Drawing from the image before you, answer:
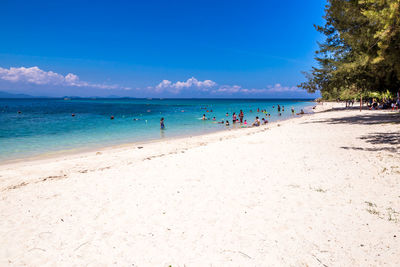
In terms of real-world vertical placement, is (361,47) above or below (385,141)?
above

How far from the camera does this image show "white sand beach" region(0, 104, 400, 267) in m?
3.91

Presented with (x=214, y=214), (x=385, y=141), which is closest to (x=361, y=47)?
(x=385, y=141)

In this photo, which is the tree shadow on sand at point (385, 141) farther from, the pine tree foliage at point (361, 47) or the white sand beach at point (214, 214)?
the pine tree foliage at point (361, 47)

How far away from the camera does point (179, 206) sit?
5.79 meters

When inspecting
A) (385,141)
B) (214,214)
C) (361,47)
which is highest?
(361,47)

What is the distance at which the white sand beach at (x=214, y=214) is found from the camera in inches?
154

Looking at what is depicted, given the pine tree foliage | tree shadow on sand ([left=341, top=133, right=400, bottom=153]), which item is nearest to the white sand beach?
tree shadow on sand ([left=341, top=133, right=400, bottom=153])

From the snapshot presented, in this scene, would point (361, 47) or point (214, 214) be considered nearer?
point (214, 214)

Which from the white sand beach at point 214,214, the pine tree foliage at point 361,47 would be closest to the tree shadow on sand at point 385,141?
the white sand beach at point 214,214

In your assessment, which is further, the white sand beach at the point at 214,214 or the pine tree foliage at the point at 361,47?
the pine tree foliage at the point at 361,47

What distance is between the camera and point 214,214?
17.4ft

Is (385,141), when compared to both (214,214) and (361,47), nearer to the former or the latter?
(361,47)

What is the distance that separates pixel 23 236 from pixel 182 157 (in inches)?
279

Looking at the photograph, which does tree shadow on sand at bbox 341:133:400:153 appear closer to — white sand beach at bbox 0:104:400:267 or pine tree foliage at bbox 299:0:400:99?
white sand beach at bbox 0:104:400:267
